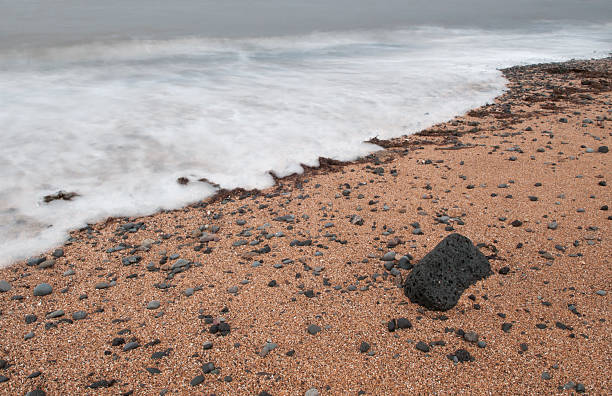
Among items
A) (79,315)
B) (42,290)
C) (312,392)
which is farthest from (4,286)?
(312,392)

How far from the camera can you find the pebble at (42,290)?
11.5 ft

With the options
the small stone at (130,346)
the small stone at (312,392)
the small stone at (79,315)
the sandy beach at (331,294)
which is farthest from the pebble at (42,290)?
the small stone at (312,392)

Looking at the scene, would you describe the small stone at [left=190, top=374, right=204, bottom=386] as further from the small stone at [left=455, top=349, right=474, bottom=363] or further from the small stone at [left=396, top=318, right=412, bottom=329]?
the small stone at [left=455, top=349, right=474, bottom=363]

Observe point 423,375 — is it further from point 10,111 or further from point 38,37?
point 38,37

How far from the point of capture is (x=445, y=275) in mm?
3139

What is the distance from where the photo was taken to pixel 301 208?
188 inches

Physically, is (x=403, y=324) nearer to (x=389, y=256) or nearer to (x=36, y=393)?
(x=389, y=256)

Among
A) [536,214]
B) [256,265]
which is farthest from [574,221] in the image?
[256,265]

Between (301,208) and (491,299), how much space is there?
2.24 metres

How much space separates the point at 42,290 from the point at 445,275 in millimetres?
3195

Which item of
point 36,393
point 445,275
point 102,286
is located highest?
point 445,275

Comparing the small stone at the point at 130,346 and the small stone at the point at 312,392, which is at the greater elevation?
the small stone at the point at 312,392

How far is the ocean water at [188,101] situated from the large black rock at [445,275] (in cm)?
299

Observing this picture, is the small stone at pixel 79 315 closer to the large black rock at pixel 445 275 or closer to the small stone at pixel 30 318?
the small stone at pixel 30 318
